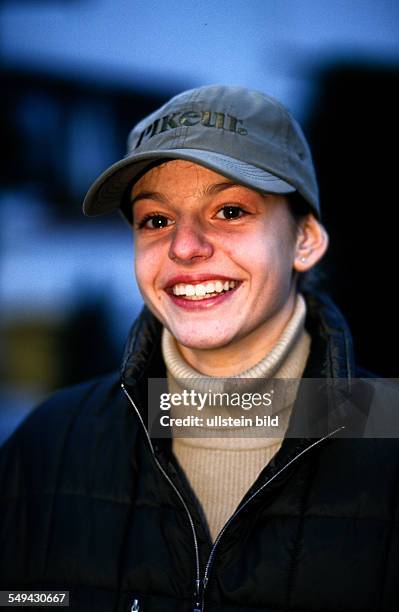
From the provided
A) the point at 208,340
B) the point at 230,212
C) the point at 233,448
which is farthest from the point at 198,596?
the point at 230,212

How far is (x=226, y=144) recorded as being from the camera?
1454mm

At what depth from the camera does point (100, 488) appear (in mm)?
1594

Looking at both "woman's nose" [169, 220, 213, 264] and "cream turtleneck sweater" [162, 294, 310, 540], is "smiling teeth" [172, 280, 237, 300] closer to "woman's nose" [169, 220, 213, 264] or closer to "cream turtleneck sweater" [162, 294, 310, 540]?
"woman's nose" [169, 220, 213, 264]

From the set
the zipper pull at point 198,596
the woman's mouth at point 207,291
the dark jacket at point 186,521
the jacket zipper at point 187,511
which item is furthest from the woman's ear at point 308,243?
the zipper pull at point 198,596

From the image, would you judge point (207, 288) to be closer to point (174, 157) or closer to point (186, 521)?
point (174, 157)

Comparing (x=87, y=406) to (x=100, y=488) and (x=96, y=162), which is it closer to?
(x=100, y=488)

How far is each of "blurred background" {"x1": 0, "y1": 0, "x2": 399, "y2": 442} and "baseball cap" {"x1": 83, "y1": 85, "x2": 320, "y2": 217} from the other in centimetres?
66

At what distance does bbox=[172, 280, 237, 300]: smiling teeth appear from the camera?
1518 millimetres

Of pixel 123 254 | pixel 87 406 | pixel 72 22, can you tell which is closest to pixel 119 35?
pixel 72 22

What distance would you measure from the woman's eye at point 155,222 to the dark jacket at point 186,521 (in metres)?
0.28

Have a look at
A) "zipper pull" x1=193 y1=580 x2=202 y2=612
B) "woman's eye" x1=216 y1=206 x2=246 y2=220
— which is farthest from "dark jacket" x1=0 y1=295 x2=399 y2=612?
"woman's eye" x1=216 y1=206 x2=246 y2=220

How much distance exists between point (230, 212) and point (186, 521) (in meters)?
0.67

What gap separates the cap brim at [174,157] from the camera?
1383mm

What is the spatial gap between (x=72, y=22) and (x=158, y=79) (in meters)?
0.35
